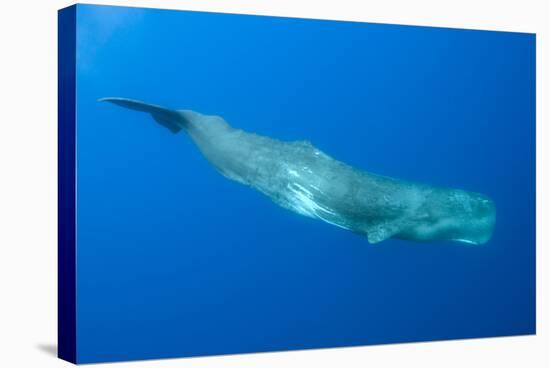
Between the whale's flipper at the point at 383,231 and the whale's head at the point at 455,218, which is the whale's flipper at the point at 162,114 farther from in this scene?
the whale's head at the point at 455,218

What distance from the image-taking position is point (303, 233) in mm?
10234

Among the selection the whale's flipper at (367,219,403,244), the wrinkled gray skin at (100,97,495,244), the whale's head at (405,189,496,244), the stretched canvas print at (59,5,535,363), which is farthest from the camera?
the whale's head at (405,189,496,244)

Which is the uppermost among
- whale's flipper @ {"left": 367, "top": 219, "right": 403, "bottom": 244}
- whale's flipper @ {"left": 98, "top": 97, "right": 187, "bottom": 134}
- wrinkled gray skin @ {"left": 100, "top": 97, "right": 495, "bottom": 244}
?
whale's flipper @ {"left": 98, "top": 97, "right": 187, "bottom": 134}

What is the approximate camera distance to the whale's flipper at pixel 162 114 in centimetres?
959

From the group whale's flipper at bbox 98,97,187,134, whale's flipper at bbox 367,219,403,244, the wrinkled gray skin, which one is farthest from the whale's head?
whale's flipper at bbox 98,97,187,134

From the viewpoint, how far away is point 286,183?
1020 centimetres

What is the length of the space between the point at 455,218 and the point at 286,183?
69.4 inches

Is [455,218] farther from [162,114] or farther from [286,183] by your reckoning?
[162,114]

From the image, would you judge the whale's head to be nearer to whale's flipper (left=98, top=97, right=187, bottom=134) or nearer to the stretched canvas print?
the stretched canvas print

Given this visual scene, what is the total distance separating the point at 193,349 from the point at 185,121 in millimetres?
1980

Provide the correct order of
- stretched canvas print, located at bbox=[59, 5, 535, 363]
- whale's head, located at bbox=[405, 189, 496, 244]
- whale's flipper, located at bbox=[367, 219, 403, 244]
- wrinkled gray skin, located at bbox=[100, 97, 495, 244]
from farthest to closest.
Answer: whale's head, located at bbox=[405, 189, 496, 244]
whale's flipper, located at bbox=[367, 219, 403, 244]
wrinkled gray skin, located at bbox=[100, 97, 495, 244]
stretched canvas print, located at bbox=[59, 5, 535, 363]

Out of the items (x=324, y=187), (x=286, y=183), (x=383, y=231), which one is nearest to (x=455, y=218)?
(x=383, y=231)

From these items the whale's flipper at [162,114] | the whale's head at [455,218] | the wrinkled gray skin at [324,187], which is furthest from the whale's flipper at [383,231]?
the whale's flipper at [162,114]

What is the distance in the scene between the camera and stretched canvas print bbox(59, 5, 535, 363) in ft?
31.2
